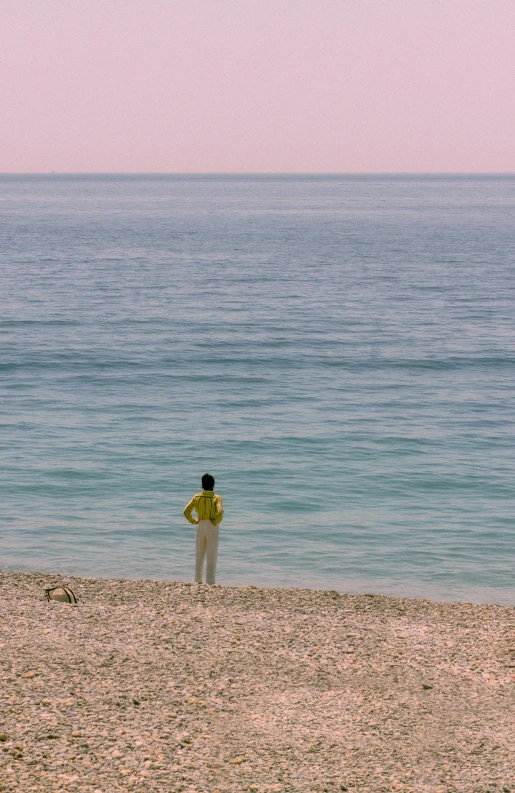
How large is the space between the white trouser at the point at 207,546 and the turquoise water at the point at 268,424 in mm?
2521

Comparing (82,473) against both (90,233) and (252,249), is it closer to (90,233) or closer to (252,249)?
(252,249)

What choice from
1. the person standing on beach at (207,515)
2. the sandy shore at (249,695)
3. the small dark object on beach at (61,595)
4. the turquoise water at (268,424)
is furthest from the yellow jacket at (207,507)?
the turquoise water at (268,424)

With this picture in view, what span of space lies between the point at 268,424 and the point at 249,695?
1921 centimetres

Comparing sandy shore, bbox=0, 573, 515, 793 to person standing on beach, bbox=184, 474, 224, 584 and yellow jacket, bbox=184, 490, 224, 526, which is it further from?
yellow jacket, bbox=184, 490, 224, 526

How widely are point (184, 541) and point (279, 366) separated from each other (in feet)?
63.9

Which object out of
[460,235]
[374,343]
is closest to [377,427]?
[374,343]

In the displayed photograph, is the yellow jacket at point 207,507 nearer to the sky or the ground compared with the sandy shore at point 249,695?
nearer to the sky

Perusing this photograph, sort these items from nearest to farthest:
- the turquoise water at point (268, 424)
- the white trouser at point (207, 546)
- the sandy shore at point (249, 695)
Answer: the sandy shore at point (249, 695) < the white trouser at point (207, 546) < the turquoise water at point (268, 424)

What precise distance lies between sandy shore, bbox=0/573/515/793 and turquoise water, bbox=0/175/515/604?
4.43m

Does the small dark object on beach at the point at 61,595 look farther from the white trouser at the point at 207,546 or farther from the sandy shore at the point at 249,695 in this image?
the white trouser at the point at 207,546

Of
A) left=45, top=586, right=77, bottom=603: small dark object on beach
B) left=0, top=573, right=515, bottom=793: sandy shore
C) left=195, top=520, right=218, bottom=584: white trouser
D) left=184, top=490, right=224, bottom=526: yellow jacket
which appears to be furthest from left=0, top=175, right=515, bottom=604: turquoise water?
left=0, top=573, right=515, bottom=793: sandy shore

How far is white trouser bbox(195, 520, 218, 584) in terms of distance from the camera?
587 inches

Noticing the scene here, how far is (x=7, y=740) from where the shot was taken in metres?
9.04

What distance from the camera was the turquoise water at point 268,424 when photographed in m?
19.2
